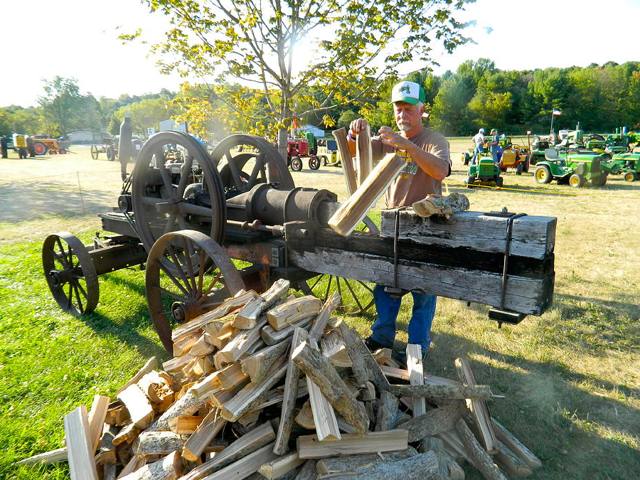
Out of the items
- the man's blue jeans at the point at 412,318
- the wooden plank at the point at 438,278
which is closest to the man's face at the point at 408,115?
the wooden plank at the point at 438,278

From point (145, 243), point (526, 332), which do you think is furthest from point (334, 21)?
point (526, 332)

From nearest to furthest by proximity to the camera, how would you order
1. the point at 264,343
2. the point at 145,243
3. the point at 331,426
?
the point at 331,426 < the point at 264,343 < the point at 145,243

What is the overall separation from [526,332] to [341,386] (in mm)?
2984

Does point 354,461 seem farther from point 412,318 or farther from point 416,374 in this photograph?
point 412,318

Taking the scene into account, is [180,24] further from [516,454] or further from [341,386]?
[516,454]

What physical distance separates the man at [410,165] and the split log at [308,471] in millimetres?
1131

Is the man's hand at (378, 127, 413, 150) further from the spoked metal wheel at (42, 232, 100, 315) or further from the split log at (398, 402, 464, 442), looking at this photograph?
the spoked metal wheel at (42, 232, 100, 315)

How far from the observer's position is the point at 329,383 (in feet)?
6.79

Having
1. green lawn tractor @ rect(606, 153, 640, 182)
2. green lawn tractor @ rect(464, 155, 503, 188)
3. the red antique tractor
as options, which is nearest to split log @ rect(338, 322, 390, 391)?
green lawn tractor @ rect(464, 155, 503, 188)

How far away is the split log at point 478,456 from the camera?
241cm

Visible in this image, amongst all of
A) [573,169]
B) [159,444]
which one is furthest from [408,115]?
[573,169]

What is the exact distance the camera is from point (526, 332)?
433cm

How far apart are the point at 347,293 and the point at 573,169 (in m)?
14.0

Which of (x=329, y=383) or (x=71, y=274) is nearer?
(x=329, y=383)
